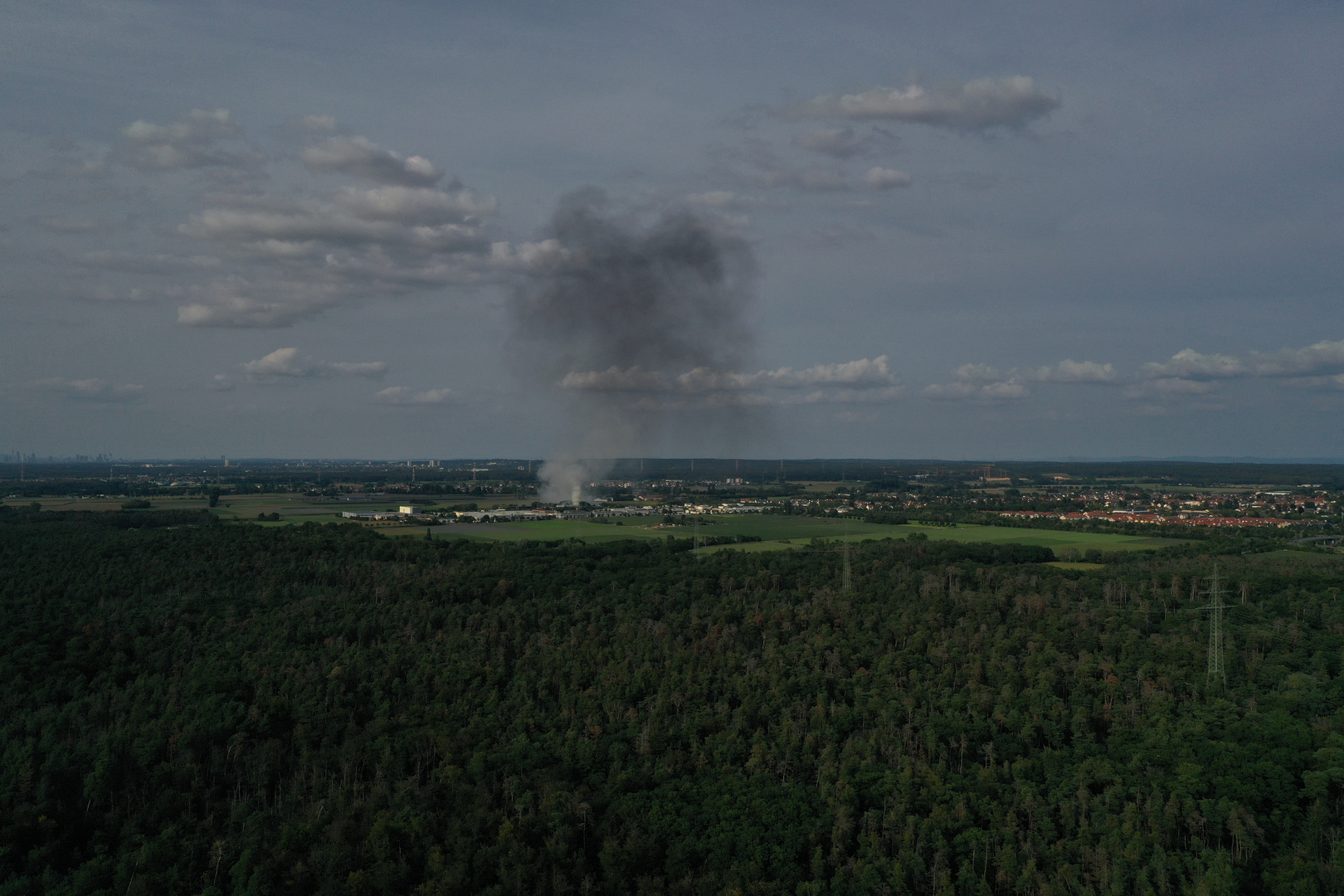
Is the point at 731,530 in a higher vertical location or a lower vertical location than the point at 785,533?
higher

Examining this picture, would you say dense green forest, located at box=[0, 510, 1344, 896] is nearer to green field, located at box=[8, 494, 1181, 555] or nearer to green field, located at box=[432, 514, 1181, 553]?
green field, located at box=[432, 514, 1181, 553]

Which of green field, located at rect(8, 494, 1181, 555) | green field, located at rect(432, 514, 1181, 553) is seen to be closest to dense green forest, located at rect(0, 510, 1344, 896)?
green field, located at rect(432, 514, 1181, 553)

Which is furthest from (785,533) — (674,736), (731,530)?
(674,736)

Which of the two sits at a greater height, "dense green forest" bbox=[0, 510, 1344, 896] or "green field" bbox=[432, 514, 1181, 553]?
"green field" bbox=[432, 514, 1181, 553]

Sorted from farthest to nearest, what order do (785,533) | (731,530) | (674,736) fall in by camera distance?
1. (731,530)
2. (785,533)
3. (674,736)

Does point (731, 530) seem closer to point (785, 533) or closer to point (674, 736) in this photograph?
point (785, 533)

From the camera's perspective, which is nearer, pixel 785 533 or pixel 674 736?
pixel 674 736

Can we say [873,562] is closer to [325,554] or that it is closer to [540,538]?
[540,538]

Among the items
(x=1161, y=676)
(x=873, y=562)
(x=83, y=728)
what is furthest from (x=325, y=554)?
(x=1161, y=676)

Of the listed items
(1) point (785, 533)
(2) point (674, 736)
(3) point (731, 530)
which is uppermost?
(3) point (731, 530)

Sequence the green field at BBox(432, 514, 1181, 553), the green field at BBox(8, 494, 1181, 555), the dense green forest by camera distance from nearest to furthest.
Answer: the dense green forest < the green field at BBox(432, 514, 1181, 553) < the green field at BBox(8, 494, 1181, 555)
